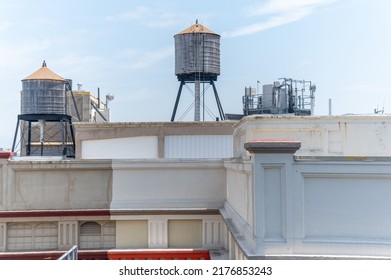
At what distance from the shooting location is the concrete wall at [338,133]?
727 centimetres

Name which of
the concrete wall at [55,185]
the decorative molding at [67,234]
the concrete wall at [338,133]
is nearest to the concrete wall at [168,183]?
the concrete wall at [55,185]

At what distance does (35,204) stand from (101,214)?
4.87 feet

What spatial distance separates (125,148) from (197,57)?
622 centimetres

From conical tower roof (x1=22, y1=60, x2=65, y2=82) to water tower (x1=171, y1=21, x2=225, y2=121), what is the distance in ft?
20.1

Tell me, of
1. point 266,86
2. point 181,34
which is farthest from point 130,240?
point 181,34

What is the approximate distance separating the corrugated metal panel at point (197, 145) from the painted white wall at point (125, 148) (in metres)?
0.53

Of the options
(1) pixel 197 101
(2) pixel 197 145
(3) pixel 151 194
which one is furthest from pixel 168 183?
(1) pixel 197 101

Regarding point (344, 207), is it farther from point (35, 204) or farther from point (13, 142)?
point (13, 142)

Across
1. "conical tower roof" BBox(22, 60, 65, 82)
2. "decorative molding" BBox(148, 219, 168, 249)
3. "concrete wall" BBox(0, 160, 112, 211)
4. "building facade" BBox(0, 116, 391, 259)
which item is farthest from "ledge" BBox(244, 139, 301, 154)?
"conical tower roof" BBox(22, 60, 65, 82)

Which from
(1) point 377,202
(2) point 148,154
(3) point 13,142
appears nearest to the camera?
(1) point 377,202

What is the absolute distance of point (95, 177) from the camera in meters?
8.56

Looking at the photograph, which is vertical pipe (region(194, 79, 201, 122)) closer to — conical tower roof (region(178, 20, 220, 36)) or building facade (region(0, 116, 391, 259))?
conical tower roof (region(178, 20, 220, 36))

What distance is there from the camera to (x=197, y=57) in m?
17.5

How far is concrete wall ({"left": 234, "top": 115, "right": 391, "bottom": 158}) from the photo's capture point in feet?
23.9
